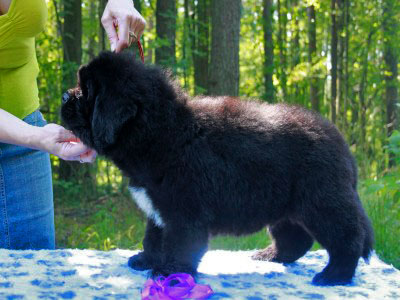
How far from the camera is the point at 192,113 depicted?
7.84ft

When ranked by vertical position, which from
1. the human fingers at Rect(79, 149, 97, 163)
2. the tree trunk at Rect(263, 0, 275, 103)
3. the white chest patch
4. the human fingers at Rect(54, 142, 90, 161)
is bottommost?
the white chest patch

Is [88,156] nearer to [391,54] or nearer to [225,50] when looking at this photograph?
[225,50]

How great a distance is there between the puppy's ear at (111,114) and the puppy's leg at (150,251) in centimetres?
58

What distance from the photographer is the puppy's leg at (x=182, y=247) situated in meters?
2.25

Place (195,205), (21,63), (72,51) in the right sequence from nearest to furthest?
(195,205)
(21,63)
(72,51)

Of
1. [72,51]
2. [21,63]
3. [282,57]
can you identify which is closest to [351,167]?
[21,63]

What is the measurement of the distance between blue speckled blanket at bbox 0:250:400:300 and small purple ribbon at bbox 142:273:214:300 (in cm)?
10

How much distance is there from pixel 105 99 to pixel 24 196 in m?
1.32

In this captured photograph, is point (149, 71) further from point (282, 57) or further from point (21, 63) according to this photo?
point (282, 57)

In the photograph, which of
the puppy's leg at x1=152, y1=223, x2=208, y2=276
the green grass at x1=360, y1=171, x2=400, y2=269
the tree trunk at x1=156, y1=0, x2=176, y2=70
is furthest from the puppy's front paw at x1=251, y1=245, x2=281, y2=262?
the tree trunk at x1=156, y1=0, x2=176, y2=70

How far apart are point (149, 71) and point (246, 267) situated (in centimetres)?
125

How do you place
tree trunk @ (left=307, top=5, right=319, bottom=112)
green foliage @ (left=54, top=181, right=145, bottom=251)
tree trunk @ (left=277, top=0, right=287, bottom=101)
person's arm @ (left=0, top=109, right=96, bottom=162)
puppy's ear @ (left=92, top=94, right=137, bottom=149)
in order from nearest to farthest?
puppy's ear @ (left=92, top=94, right=137, bottom=149), person's arm @ (left=0, top=109, right=96, bottom=162), green foliage @ (left=54, top=181, right=145, bottom=251), tree trunk @ (left=277, top=0, right=287, bottom=101), tree trunk @ (left=307, top=5, right=319, bottom=112)

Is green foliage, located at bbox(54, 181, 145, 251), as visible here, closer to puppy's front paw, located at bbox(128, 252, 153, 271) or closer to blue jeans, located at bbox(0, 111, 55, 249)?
blue jeans, located at bbox(0, 111, 55, 249)

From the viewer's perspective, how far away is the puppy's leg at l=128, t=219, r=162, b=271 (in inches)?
103
